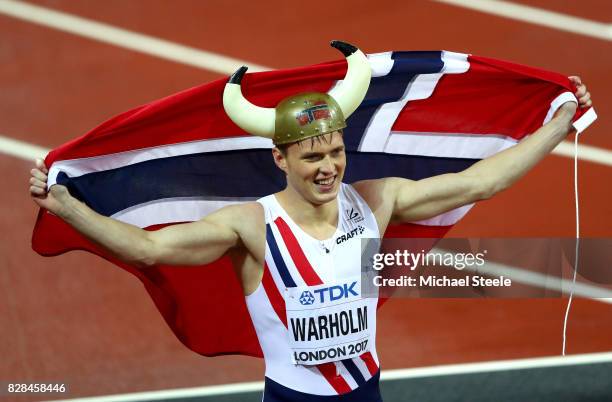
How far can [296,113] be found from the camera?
5602mm

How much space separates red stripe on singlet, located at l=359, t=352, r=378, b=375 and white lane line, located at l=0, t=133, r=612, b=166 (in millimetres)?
5240

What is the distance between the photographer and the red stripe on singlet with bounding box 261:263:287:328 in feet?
19.0

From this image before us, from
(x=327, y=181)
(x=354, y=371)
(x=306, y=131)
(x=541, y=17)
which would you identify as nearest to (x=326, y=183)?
(x=327, y=181)

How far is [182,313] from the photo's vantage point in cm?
663

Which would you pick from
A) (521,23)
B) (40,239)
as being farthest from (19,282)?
(521,23)

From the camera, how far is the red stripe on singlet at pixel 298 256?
5723 mm

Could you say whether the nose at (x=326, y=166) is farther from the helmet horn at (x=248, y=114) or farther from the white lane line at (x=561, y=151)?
the white lane line at (x=561, y=151)

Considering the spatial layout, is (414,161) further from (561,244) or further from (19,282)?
(19,282)

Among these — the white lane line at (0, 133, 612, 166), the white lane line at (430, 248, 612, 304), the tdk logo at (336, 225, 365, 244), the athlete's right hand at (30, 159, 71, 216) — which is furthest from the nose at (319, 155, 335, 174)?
the white lane line at (0, 133, 612, 166)

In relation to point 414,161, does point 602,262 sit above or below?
below

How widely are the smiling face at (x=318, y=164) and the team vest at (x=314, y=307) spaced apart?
0.24 metres

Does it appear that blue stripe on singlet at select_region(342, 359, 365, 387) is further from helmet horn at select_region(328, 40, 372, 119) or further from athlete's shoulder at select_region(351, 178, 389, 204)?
helmet horn at select_region(328, 40, 372, 119)

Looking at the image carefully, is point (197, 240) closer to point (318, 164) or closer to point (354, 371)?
point (318, 164)

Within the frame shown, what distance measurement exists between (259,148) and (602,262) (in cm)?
261
